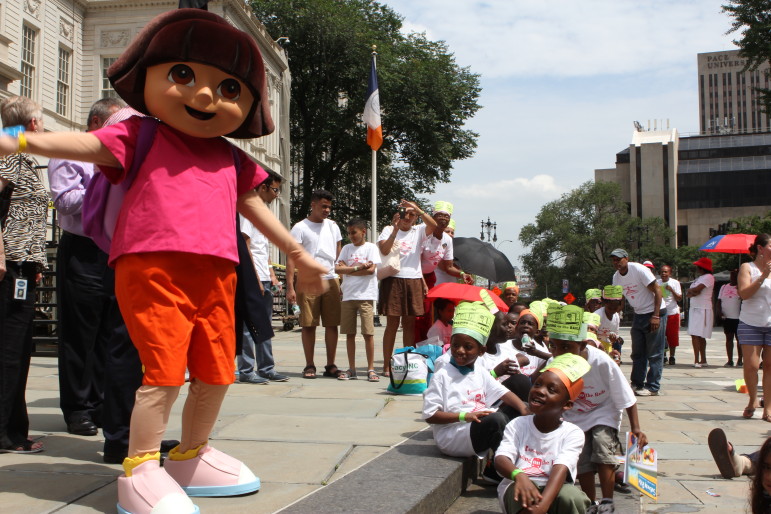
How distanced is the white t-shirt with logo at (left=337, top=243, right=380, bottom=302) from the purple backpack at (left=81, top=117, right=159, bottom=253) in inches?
197

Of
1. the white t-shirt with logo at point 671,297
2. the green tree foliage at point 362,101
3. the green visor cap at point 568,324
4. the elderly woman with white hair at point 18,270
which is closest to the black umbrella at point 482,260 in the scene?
the white t-shirt with logo at point 671,297

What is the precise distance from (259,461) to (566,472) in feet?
5.16

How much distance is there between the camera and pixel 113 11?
32750mm

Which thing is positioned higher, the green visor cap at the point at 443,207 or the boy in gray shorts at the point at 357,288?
the green visor cap at the point at 443,207

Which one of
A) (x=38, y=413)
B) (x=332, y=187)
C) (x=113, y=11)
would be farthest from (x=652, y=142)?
(x=38, y=413)

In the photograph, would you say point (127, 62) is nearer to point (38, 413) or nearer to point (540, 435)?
point (540, 435)

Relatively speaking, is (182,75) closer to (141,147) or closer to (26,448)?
(141,147)

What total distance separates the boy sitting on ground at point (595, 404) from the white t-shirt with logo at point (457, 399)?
461 millimetres

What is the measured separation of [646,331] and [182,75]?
284 inches

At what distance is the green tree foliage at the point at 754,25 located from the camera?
71.5ft

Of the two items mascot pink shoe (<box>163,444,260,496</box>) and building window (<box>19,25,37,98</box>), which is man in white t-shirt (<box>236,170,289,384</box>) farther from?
building window (<box>19,25,37,98</box>)

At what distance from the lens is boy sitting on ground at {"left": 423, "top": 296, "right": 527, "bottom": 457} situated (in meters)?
4.43

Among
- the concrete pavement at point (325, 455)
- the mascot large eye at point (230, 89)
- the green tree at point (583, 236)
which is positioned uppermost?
the green tree at point (583, 236)

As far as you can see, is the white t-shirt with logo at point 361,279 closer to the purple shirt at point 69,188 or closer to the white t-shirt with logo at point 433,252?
the white t-shirt with logo at point 433,252
